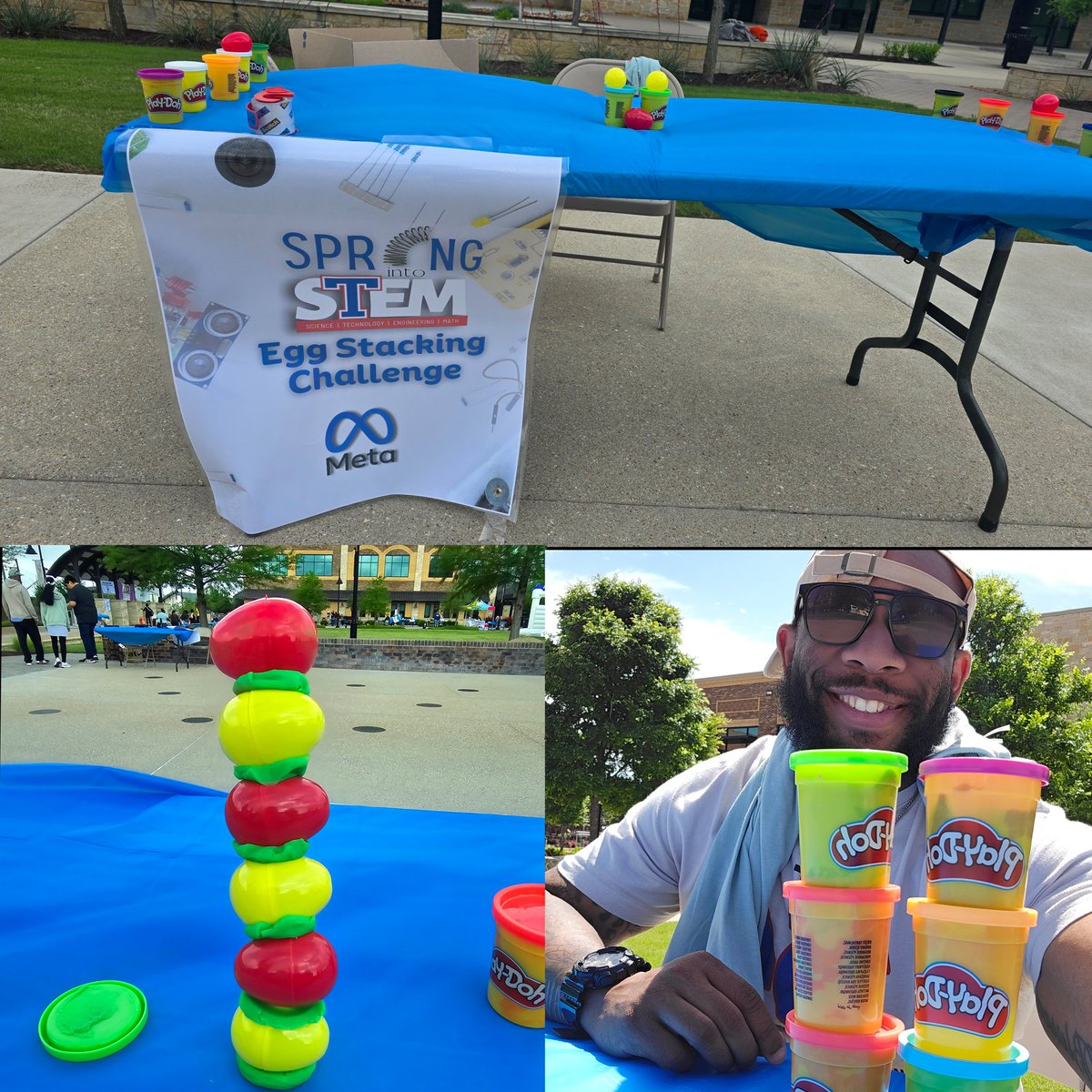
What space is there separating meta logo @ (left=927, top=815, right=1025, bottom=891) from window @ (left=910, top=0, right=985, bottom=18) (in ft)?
105

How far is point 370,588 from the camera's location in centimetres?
158

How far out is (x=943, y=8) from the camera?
89.6 ft

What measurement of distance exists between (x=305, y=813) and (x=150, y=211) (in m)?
1.79

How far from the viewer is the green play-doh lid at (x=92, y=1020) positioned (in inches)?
62.4

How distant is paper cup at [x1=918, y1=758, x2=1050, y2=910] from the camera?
0.87 metres

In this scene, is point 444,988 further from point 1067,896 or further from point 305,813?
point 1067,896

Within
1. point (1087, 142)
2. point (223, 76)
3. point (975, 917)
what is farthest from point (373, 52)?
point (975, 917)

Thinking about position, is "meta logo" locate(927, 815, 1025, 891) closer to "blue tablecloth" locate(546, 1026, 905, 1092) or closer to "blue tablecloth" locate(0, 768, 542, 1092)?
"blue tablecloth" locate(546, 1026, 905, 1092)

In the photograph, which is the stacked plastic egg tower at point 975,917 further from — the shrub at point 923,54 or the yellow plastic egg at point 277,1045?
the shrub at point 923,54

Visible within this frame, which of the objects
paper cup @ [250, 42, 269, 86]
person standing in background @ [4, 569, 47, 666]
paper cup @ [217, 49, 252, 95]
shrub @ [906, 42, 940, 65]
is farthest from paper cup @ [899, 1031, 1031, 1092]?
shrub @ [906, 42, 940, 65]

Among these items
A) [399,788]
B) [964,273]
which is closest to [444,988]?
[399,788]

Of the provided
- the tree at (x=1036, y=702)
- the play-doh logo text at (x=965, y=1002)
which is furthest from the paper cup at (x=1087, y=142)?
the play-doh logo text at (x=965, y=1002)

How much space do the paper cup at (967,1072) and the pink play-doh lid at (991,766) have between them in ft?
0.88

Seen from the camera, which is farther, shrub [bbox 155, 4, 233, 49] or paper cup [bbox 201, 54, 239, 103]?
shrub [bbox 155, 4, 233, 49]
